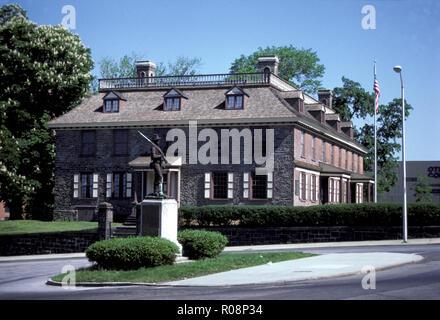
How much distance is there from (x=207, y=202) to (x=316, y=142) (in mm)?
9779

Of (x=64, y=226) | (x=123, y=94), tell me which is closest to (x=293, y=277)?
(x=64, y=226)

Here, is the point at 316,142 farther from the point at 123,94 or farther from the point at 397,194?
the point at 397,194

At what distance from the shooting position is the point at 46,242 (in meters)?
32.4

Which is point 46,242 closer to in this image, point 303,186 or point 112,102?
point 112,102

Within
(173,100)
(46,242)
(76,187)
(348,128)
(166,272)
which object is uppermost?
(173,100)

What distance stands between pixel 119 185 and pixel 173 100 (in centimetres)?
717

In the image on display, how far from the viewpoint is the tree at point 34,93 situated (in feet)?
146

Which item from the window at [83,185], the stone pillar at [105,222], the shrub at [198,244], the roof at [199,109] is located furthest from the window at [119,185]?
the shrub at [198,244]

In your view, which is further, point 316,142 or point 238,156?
point 316,142

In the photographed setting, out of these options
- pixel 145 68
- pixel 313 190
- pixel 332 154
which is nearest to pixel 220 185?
pixel 313 190

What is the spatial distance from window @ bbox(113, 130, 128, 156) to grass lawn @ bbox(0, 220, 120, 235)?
559cm

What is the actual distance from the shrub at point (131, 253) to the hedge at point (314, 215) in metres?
14.0

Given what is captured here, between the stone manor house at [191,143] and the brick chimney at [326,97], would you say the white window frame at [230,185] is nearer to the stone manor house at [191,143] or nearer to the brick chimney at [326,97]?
the stone manor house at [191,143]

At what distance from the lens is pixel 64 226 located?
3809 centimetres
